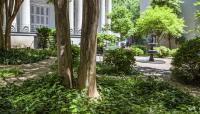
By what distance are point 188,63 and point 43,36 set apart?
14.1 meters

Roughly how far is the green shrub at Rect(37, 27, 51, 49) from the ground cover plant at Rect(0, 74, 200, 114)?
1475 cm

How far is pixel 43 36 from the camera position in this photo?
80.0 feet

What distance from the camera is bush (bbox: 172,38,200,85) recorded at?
38.8 feet

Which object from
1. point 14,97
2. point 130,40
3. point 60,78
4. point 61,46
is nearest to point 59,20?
point 61,46

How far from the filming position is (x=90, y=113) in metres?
6.44

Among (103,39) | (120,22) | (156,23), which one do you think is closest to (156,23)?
(156,23)

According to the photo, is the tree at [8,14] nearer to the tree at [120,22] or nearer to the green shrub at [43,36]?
the green shrub at [43,36]

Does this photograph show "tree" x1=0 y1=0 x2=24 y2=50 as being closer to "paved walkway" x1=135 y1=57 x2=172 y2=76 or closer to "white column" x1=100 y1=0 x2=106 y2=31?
"paved walkway" x1=135 y1=57 x2=172 y2=76

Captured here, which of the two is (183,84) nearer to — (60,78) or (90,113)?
(60,78)

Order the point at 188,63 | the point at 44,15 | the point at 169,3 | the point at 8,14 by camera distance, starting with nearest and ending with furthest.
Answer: the point at 188,63 → the point at 8,14 → the point at 44,15 → the point at 169,3

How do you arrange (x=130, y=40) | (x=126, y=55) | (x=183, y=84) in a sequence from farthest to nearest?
(x=130, y=40), (x=126, y=55), (x=183, y=84)

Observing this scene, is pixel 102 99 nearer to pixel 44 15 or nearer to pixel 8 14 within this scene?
pixel 8 14

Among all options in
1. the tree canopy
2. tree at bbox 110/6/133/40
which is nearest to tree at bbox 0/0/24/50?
the tree canopy

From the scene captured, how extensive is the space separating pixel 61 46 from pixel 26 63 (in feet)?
23.3
